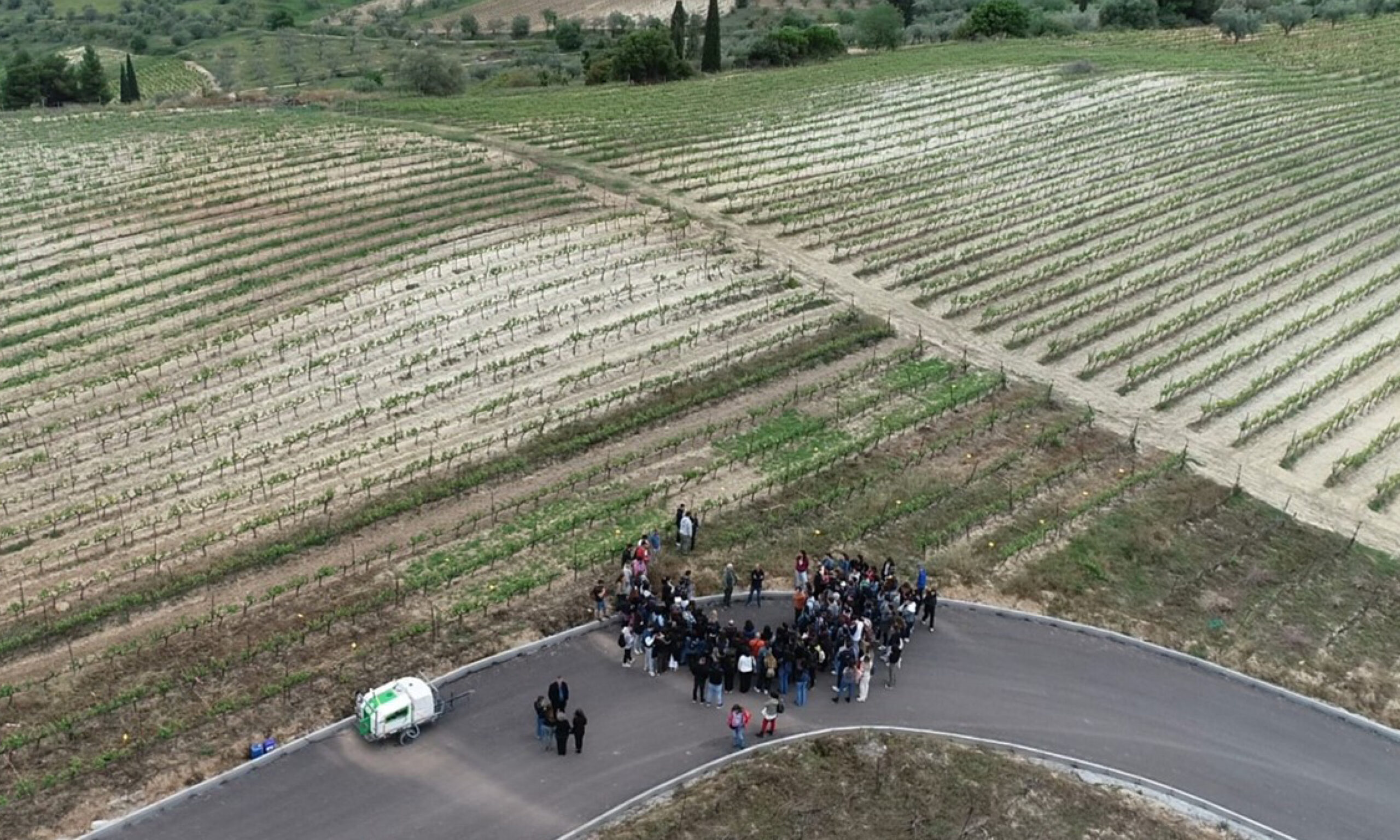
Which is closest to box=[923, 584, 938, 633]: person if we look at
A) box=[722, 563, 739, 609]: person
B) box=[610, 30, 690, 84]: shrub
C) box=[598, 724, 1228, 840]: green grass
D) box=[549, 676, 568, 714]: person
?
box=[598, 724, 1228, 840]: green grass

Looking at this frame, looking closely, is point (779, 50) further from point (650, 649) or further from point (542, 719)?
point (542, 719)

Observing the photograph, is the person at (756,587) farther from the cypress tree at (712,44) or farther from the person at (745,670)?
the cypress tree at (712,44)

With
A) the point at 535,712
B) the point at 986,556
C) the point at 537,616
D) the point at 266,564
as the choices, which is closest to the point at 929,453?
the point at 986,556

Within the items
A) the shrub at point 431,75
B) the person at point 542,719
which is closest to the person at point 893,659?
the person at point 542,719

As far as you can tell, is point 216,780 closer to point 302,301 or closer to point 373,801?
point 373,801

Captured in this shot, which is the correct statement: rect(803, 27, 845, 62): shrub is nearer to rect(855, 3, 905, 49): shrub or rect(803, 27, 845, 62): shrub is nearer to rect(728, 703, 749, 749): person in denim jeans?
rect(855, 3, 905, 49): shrub
